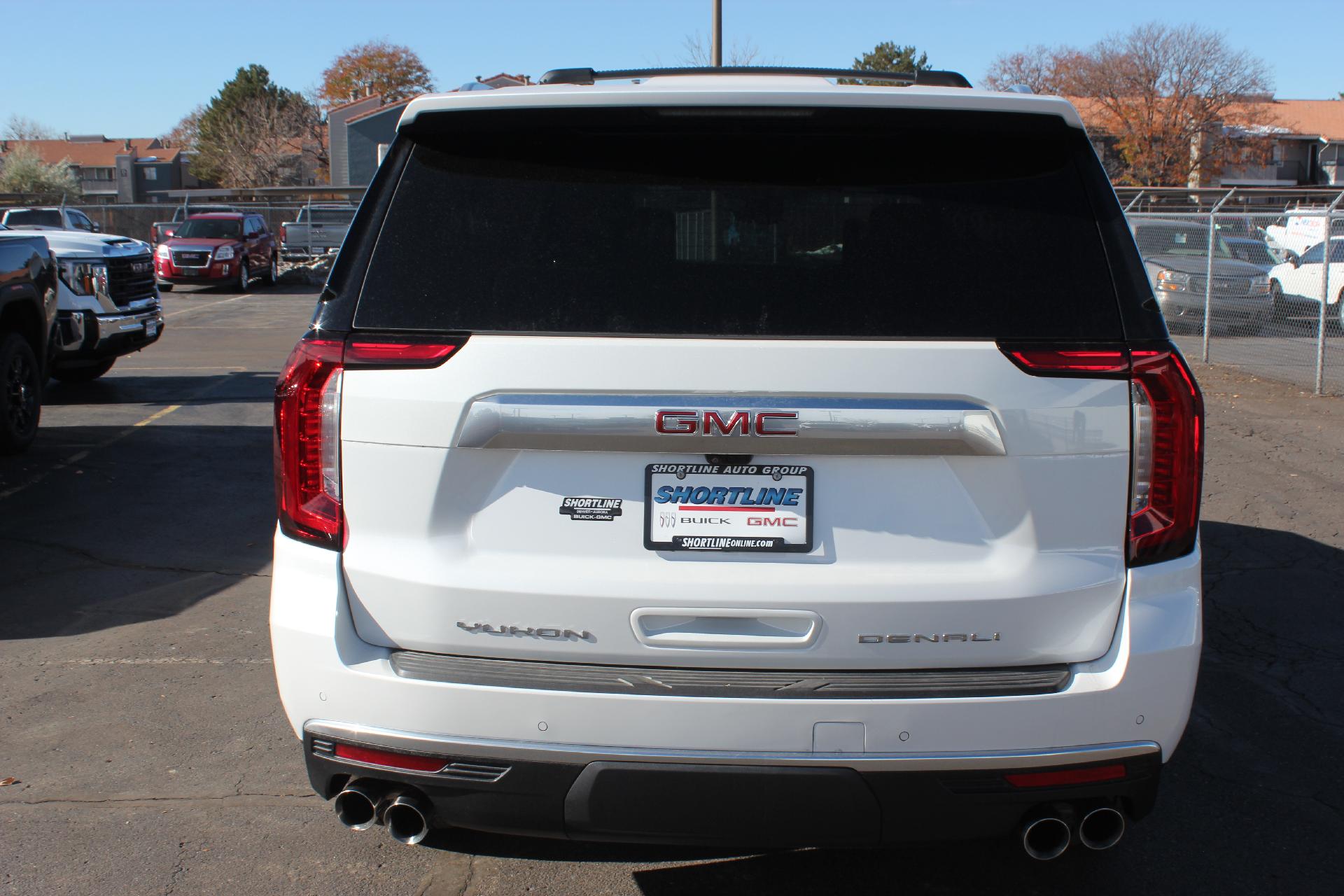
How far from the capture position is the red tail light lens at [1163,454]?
2557mm

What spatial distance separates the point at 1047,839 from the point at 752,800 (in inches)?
27.3

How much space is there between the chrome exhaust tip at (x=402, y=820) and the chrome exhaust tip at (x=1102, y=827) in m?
Answer: 1.49

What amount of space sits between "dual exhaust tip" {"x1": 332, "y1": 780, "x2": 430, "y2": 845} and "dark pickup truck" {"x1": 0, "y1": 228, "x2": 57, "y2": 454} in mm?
7290

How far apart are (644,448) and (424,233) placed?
27.4 inches

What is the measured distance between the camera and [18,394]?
898 centimetres

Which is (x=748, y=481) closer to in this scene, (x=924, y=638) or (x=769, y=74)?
(x=924, y=638)

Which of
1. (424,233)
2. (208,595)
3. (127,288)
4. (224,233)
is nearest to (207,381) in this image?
(127,288)

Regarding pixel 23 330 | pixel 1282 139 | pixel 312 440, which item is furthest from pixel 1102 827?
pixel 1282 139

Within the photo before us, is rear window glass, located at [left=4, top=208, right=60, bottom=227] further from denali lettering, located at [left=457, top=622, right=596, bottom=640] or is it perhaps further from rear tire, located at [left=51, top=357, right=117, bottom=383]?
denali lettering, located at [left=457, top=622, right=596, bottom=640]

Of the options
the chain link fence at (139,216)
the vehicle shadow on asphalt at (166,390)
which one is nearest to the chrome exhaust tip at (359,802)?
the vehicle shadow on asphalt at (166,390)

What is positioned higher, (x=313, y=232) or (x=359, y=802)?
(x=313, y=232)

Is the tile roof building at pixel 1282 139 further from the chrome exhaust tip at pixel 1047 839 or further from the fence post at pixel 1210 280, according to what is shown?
the chrome exhaust tip at pixel 1047 839

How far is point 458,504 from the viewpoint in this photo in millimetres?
2592

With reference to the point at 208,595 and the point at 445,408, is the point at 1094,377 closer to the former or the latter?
the point at 445,408
